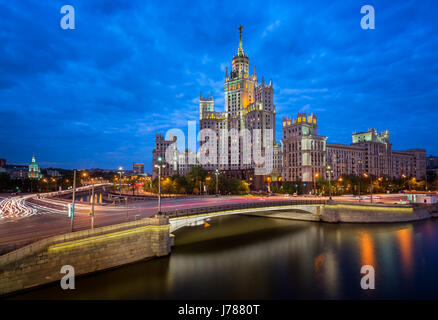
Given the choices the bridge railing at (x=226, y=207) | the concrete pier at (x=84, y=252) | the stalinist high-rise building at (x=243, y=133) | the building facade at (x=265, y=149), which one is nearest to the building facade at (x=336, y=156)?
the building facade at (x=265, y=149)

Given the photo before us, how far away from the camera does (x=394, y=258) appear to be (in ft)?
115

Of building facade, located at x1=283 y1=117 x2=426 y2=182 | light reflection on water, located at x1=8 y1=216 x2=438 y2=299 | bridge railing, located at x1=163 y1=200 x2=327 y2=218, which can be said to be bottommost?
light reflection on water, located at x1=8 y1=216 x2=438 y2=299

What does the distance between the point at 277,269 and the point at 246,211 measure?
1300cm

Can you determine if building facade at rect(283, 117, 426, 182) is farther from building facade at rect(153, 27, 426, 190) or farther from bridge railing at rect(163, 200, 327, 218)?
bridge railing at rect(163, 200, 327, 218)

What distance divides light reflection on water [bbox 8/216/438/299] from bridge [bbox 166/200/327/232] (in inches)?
192

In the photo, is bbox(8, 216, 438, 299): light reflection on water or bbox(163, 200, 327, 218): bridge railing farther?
bbox(163, 200, 327, 218): bridge railing

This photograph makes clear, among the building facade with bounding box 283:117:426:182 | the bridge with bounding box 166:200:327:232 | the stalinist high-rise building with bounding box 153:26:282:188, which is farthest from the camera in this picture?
the stalinist high-rise building with bounding box 153:26:282:188

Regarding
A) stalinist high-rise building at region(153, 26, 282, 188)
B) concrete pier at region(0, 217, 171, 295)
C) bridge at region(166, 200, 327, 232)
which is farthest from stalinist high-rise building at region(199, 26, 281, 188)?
concrete pier at region(0, 217, 171, 295)

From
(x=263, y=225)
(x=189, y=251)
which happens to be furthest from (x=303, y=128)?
(x=189, y=251)

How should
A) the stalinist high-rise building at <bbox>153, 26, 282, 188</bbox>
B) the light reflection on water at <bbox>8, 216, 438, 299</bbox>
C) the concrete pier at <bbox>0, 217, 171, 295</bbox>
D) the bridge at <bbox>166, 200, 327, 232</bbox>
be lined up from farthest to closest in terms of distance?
the stalinist high-rise building at <bbox>153, 26, 282, 188</bbox>, the bridge at <bbox>166, 200, 327, 232</bbox>, the light reflection on water at <bbox>8, 216, 438, 299</bbox>, the concrete pier at <bbox>0, 217, 171, 295</bbox>

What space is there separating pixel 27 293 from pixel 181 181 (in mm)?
76513

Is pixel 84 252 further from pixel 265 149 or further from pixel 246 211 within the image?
pixel 265 149

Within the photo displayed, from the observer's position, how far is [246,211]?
4325 centimetres

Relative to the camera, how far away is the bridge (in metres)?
35.3
